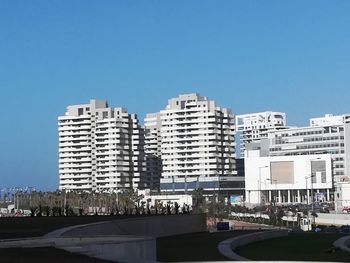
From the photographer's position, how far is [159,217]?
36.8 metres

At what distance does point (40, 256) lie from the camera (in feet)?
55.9

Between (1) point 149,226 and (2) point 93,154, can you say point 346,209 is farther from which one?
(2) point 93,154

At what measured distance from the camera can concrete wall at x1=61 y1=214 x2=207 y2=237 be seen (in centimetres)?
2795

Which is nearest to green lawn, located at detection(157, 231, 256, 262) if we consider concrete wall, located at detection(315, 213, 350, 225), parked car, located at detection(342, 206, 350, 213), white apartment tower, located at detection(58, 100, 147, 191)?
concrete wall, located at detection(315, 213, 350, 225)

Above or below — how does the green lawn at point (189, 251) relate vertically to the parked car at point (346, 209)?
above

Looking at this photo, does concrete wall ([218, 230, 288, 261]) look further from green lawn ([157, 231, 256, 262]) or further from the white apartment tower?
the white apartment tower

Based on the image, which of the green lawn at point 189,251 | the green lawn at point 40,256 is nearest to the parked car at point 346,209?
the green lawn at point 189,251

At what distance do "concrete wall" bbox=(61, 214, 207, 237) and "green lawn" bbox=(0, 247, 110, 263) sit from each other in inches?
221

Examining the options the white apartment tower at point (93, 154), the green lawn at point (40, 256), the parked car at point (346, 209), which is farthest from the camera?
the white apartment tower at point (93, 154)

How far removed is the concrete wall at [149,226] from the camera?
91.7 feet

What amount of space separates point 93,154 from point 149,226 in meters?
158

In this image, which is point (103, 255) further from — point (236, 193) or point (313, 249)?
point (236, 193)

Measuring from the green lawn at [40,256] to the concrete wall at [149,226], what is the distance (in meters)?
5.60

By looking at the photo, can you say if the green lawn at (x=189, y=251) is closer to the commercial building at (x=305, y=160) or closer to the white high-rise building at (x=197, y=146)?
the commercial building at (x=305, y=160)
